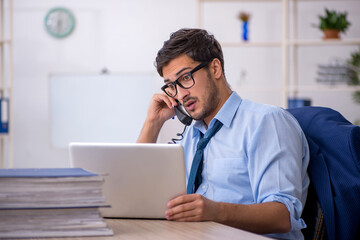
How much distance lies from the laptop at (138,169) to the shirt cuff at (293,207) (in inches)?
12.5

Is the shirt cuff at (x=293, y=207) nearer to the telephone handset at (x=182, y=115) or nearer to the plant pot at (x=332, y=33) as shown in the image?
the telephone handset at (x=182, y=115)

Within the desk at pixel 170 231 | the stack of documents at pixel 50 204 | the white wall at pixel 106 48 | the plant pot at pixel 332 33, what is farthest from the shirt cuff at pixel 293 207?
the white wall at pixel 106 48

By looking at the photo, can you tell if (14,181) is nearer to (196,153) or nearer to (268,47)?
(196,153)

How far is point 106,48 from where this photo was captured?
201 inches

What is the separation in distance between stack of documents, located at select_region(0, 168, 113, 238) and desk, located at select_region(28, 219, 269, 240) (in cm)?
4

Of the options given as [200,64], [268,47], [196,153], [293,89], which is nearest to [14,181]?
[196,153]

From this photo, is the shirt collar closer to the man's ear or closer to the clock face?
the man's ear

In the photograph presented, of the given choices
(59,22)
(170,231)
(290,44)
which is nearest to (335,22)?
(290,44)

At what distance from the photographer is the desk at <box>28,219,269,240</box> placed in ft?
3.58

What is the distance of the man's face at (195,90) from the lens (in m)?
1.79

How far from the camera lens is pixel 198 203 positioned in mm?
1283

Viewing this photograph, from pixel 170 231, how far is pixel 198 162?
1.82 feet

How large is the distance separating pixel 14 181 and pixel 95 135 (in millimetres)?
3750

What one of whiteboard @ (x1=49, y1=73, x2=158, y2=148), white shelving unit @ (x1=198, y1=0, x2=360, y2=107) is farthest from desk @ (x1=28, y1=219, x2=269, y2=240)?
whiteboard @ (x1=49, y1=73, x2=158, y2=148)
